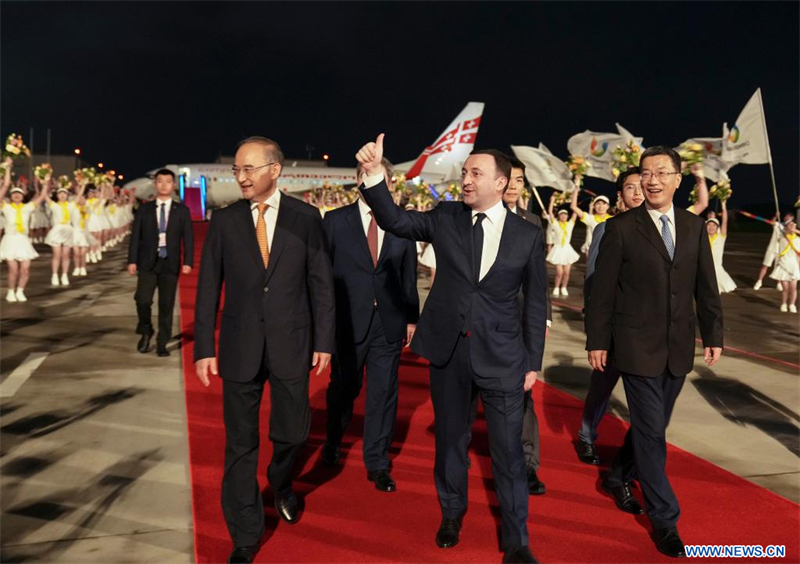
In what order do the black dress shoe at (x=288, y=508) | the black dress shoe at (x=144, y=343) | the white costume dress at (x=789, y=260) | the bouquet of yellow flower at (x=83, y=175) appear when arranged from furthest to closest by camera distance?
1. the bouquet of yellow flower at (x=83, y=175)
2. the white costume dress at (x=789, y=260)
3. the black dress shoe at (x=144, y=343)
4. the black dress shoe at (x=288, y=508)

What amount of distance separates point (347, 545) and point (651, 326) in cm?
204

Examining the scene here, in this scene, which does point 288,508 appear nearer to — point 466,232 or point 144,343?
point 466,232

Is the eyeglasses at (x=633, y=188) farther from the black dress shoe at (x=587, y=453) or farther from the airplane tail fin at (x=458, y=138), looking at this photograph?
the airplane tail fin at (x=458, y=138)

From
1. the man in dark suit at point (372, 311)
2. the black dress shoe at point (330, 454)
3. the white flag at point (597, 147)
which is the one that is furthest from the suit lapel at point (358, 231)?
the white flag at point (597, 147)

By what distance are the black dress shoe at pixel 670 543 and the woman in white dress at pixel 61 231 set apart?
14.8 m

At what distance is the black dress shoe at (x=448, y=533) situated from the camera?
3.88 m

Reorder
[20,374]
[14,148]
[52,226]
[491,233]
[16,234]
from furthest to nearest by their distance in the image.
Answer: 1. [52,226]
2. [16,234]
3. [14,148]
4. [20,374]
5. [491,233]

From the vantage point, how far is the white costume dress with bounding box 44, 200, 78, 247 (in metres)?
15.9

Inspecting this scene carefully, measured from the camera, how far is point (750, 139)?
11617mm

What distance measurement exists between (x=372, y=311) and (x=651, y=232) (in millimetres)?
1840

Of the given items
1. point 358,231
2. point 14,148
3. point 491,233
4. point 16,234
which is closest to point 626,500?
point 491,233

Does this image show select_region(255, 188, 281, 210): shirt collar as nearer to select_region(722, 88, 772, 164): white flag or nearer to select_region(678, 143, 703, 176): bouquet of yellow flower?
select_region(678, 143, 703, 176): bouquet of yellow flower

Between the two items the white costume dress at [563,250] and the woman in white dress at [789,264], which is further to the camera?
the white costume dress at [563,250]

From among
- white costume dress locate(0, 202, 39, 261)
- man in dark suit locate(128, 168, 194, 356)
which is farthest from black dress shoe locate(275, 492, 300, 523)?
white costume dress locate(0, 202, 39, 261)
